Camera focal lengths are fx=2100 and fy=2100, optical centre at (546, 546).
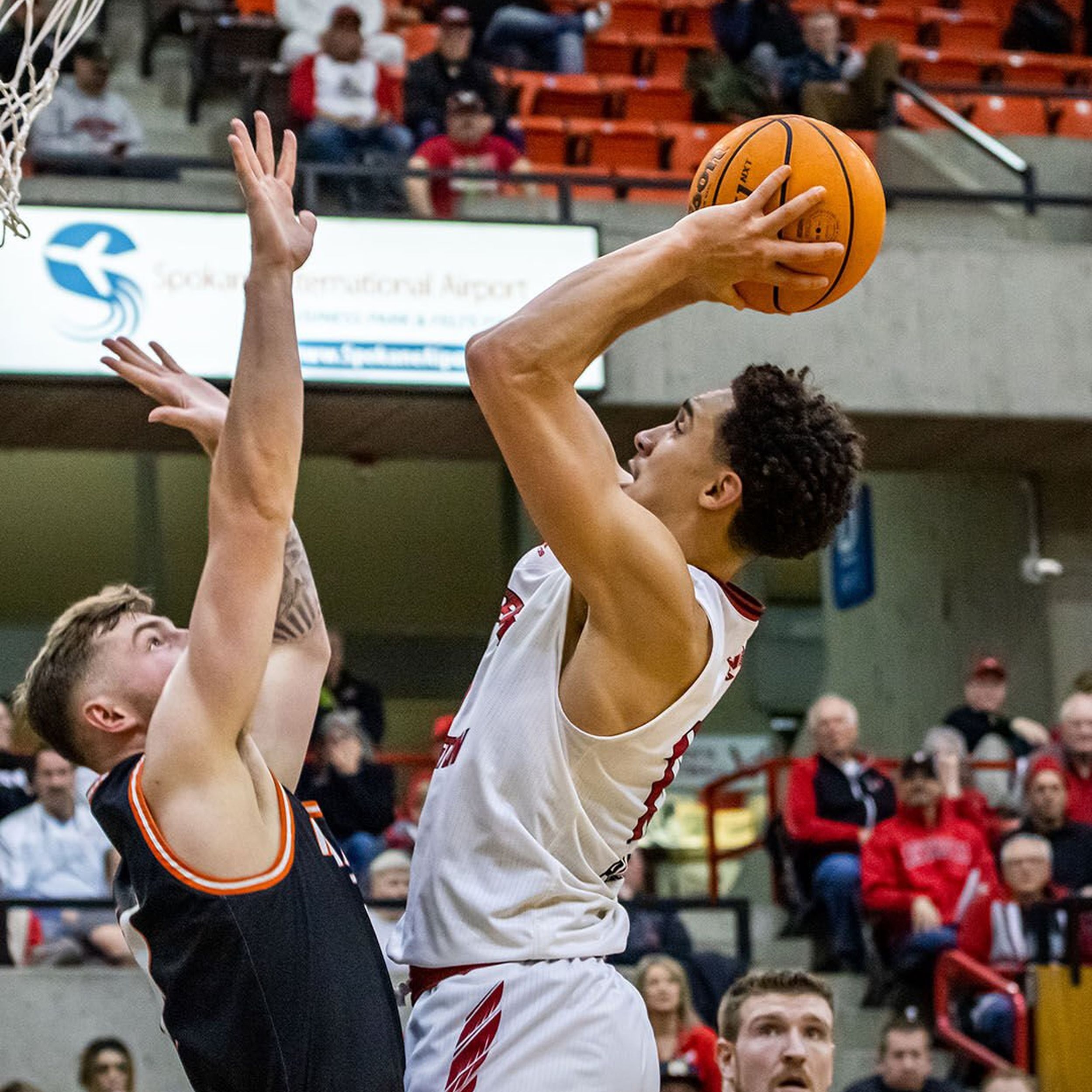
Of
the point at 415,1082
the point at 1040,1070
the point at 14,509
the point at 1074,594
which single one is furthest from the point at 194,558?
the point at 415,1082

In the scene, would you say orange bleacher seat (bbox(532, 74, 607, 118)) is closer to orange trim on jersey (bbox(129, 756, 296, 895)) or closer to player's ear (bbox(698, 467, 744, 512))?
player's ear (bbox(698, 467, 744, 512))

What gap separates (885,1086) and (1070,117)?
8.09 m

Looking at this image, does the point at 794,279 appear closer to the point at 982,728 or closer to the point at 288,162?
the point at 288,162

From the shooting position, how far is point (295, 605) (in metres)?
3.93

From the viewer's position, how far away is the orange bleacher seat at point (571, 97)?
1370cm

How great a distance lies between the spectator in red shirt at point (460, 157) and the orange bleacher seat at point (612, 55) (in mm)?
2404

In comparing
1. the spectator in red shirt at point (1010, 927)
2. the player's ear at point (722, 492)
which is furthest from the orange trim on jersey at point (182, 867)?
the spectator in red shirt at point (1010, 927)

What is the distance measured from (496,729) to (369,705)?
7.53 metres

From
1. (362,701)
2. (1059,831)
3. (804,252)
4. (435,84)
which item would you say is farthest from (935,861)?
(804,252)

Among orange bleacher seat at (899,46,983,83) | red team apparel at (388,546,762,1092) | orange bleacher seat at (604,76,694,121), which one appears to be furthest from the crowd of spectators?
orange bleacher seat at (899,46,983,83)

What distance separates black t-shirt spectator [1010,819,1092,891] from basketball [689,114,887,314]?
645 centimetres

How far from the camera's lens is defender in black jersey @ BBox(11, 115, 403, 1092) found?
325 centimetres

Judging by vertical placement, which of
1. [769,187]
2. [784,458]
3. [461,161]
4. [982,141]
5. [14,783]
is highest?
[982,141]

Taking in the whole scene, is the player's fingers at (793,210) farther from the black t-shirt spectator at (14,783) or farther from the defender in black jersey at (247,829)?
the black t-shirt spectator at (14,783)
